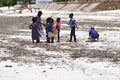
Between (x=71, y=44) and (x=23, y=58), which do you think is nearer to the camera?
(x=23, y=58)

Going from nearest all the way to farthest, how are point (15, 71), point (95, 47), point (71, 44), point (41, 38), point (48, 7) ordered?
point (15, 71) < point (95, 47) < point (71, 44) < point (41, 38) < point (48, 7)

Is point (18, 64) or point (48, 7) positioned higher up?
point (18, 64)

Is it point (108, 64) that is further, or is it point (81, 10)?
point (81, 10)

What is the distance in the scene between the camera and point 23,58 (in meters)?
13.7

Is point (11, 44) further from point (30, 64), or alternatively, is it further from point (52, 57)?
point (30, 64)

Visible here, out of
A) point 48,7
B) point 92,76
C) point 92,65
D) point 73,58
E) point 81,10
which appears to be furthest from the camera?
point 48,7

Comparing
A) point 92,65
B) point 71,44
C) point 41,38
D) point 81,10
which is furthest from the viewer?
point 81,10

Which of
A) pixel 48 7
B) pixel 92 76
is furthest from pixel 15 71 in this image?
pixel 48 7

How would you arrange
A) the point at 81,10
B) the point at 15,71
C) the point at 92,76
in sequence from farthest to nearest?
1. the point at 81,10
2. the point at 15,71
3. the point at 92,76

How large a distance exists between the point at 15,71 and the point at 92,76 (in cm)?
211

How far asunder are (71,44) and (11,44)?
248 centimetres

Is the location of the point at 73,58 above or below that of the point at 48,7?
above

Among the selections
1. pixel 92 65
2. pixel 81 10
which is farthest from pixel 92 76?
pixel 81 10

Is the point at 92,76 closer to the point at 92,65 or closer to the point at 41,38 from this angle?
the point at 92,65
